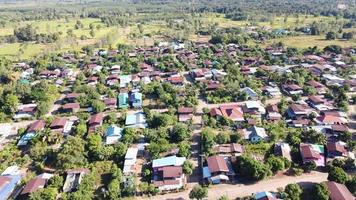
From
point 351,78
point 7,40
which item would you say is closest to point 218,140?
point 351,78

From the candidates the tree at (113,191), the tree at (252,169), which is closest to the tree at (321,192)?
the tree at (252,169)

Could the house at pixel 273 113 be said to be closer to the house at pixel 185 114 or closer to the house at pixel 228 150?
the house at pixel 228 150

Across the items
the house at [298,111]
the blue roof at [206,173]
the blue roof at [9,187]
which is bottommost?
the blue roof at [9,187]

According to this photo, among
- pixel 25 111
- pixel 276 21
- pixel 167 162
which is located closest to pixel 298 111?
pixel 167 162

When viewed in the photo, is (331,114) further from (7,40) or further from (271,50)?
(7,40)

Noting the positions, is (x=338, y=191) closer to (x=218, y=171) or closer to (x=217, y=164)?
(x=218, y=171)

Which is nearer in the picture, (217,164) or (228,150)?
(217,164)
